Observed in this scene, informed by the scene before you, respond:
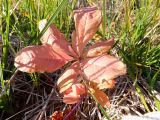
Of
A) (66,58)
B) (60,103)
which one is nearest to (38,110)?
(60,103)

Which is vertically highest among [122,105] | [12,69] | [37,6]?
[37,6]

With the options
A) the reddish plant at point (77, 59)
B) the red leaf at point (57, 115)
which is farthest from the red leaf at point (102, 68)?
the red leaf at point (57, 115)

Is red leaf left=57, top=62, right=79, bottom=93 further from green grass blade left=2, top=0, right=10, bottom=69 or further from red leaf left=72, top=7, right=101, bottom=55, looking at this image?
green grass blade left=2, top=0, right=10, bottom=69

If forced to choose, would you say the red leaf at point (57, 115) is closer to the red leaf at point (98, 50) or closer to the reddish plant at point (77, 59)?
the reddish plant at point (77, 59)

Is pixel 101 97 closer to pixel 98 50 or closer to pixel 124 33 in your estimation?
pixel 98 50

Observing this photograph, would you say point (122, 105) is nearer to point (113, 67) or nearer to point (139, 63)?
point (139, 63)

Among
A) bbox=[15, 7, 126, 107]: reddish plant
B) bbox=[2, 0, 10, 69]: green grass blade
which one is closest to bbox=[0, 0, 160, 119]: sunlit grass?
bbox=[2, 0, 10, 69]: green grass blade

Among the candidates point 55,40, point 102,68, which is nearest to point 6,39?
point 55,40
